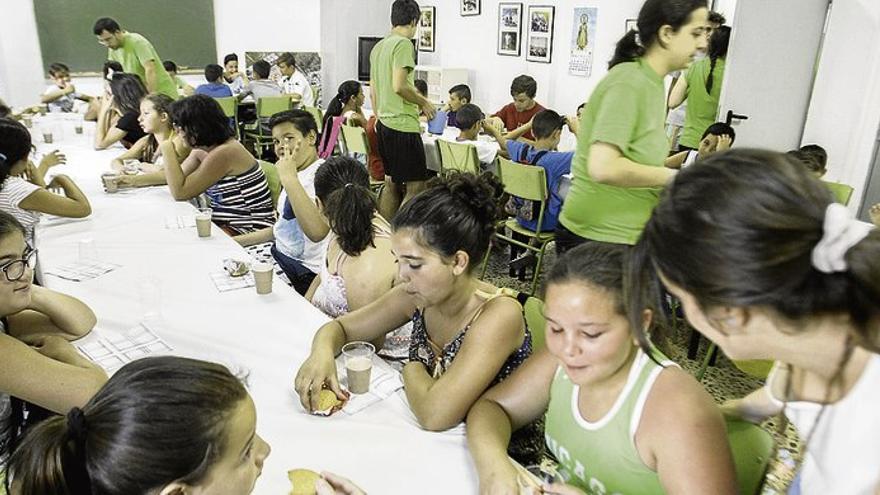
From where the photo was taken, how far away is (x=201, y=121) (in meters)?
3.15

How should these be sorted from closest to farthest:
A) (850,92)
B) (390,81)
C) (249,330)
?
1. (249,330)
2. (850,92)
3. (390,81)

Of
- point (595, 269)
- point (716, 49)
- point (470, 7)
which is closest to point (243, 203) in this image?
point (595, 269)

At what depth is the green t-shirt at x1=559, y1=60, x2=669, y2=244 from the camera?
73.9 inches

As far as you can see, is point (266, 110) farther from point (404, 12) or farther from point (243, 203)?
point (243, 203)

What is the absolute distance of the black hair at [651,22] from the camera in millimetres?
1833

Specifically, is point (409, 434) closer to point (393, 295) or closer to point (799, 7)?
point (393, 295)

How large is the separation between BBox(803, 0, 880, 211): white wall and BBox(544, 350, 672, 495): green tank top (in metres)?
3.98

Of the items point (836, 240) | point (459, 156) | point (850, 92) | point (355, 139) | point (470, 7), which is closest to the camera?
point (836, 240)

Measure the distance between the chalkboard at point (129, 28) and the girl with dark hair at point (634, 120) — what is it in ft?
26.5

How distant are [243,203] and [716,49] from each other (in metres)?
3.65

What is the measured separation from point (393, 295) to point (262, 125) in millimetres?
6289

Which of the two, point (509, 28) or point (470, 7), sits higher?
point (470, 7)

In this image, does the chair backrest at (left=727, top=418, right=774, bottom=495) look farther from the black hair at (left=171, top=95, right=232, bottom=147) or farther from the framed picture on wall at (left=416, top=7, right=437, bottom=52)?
the framed picture on wall at (left=416, top=7, right=437, bottom=52)

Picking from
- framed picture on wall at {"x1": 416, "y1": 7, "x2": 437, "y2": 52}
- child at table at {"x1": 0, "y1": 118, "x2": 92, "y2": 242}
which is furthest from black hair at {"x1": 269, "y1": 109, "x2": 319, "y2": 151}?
framed picture on wall at {"x1": 416, "y1": 7, "x2": 437, "y2": 52}
